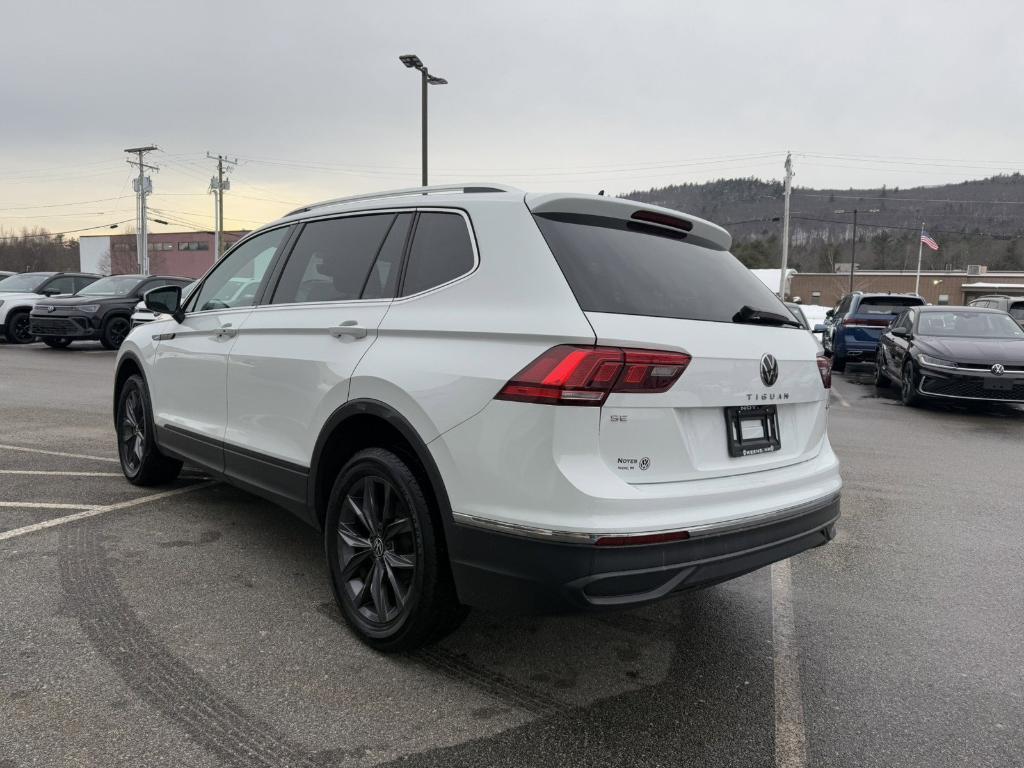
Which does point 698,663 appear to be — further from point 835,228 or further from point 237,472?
point 835,228

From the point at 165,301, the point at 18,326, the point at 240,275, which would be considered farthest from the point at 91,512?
the point at 18,326

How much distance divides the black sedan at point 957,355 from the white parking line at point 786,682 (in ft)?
24.3

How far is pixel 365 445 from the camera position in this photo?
3.17 m

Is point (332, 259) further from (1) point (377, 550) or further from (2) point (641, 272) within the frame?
(2) point (641, 272)

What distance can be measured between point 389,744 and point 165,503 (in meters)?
3.18

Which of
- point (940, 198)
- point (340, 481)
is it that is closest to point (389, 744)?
point (340, 481)

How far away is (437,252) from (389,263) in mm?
311

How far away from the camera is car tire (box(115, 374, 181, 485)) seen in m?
5.14

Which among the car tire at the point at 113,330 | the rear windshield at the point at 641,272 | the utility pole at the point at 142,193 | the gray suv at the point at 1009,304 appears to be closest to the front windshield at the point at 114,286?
the car tire at the point at 113,330

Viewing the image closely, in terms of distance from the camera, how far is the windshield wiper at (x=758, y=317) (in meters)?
3.00

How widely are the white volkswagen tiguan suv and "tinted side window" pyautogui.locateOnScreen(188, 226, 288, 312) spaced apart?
43 centimetres

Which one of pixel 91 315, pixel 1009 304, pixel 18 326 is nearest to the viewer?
pixel 91 315

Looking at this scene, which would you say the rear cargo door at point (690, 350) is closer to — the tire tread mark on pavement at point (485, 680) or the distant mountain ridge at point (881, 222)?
the tire tread mark on pavement at point (485, 680)

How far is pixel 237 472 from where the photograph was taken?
398 centimetres
